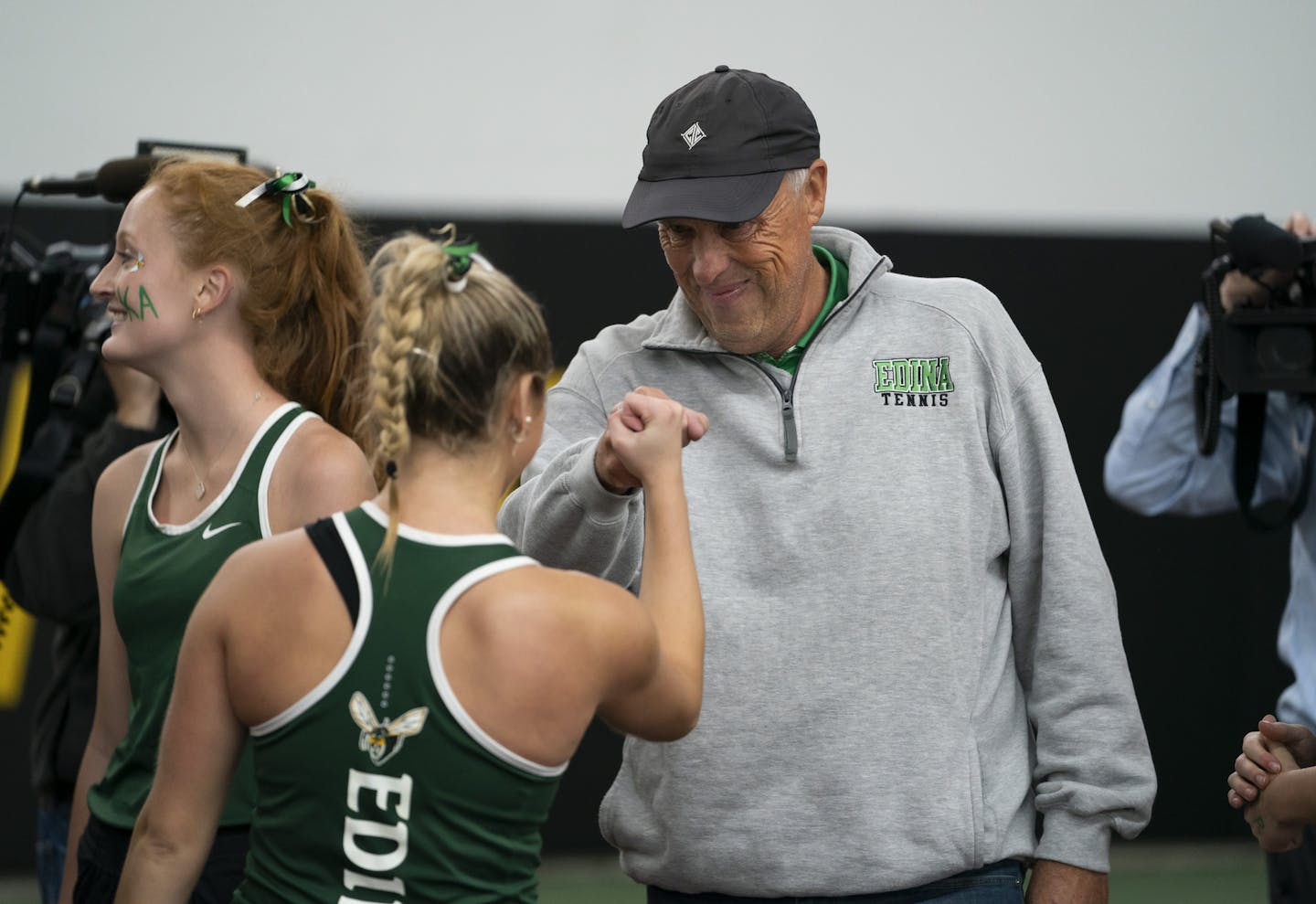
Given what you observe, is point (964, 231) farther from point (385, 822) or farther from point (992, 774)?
point (385, 822)

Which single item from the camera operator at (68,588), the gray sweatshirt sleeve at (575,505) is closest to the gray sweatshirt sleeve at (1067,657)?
the gray sweatshirt sleeve at (575,505)

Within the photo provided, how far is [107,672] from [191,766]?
557 millimetres

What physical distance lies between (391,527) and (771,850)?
0.64 meters

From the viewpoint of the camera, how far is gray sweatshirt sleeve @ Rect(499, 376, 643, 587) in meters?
1.56

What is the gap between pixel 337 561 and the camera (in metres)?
1.23

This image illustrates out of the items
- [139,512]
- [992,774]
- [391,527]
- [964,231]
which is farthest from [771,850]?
[964,231]

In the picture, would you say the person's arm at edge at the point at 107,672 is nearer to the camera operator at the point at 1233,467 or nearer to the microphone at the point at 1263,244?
the camera operator at the point at 1233,467

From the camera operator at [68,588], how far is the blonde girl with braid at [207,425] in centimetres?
49

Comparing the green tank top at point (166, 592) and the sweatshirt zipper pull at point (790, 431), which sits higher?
the sweatshirt zipper pull at point (790, 431)

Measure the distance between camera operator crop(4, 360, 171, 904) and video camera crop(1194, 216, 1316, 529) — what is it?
172cm

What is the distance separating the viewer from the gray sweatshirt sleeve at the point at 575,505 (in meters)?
1.56

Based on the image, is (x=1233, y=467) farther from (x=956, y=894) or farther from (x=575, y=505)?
(x=575, y=505)

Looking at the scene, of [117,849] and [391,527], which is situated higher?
[391,527]

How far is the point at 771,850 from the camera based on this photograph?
5.26 feet
